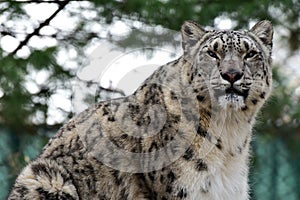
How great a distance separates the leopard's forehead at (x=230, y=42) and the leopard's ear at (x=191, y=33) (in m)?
0.13

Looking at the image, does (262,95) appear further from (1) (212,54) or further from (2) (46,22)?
(2) (46,22)

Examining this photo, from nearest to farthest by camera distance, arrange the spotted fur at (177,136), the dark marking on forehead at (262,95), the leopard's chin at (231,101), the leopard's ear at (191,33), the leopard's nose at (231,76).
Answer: the leopard's nose at (231,76) < the leopard's chin at (231,101) < the spotted fur at (177,136) < the dark marking on forehead at (262,95) < the leopard's ear at (191,33)

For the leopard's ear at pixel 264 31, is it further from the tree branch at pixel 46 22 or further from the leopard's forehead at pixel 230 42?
the tree branch at pixel 46 22

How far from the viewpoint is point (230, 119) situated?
527cm

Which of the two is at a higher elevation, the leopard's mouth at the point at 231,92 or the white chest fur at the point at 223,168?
the leopard's mouth at the point at 231,92

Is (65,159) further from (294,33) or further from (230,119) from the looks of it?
(294,33)

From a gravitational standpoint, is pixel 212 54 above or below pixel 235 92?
above

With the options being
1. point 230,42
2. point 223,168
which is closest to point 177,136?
point 223,168

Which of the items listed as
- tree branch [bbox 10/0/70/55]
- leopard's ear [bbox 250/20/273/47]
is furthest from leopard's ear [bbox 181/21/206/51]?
tree branch [bbox 10/0/70/55]

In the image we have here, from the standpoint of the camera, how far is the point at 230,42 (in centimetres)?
507

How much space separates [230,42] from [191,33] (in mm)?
388

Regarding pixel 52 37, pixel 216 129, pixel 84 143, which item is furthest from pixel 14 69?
pixel 216 129

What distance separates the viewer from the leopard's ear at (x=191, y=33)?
17.5 ft

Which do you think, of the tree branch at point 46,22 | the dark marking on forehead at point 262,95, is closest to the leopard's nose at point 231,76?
the dark marking on forehead at point 262,95
